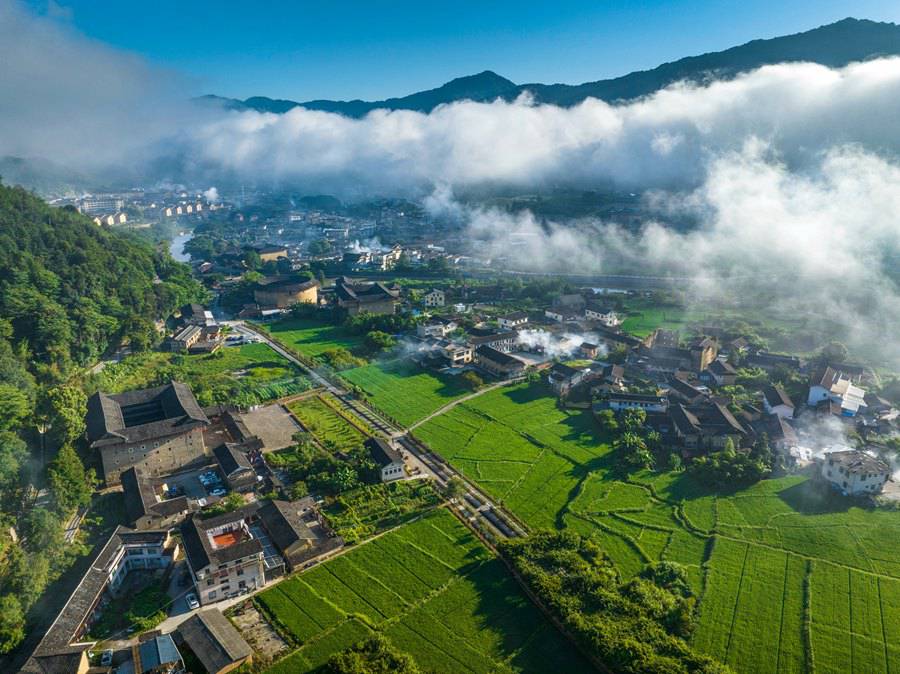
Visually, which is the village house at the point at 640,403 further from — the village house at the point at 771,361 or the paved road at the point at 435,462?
the village house at the point at 771,361

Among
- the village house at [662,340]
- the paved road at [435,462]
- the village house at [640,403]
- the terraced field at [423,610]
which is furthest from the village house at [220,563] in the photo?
the village house at [662,340]

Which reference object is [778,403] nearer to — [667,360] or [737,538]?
[667,360]

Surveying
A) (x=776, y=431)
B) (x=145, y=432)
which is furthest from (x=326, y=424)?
(x=776, y=431)

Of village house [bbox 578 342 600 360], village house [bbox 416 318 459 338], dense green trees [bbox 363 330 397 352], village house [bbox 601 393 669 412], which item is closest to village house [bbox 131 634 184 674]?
village house [bbox 601 393 669 412]

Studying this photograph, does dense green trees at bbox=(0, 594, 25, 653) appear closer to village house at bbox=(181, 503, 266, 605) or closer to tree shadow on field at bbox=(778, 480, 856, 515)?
village house at bbox=(181, 503, 266, 605)

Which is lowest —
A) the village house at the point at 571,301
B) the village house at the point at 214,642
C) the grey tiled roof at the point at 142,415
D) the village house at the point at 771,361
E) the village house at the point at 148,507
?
the village house at the point at 771,361
